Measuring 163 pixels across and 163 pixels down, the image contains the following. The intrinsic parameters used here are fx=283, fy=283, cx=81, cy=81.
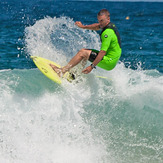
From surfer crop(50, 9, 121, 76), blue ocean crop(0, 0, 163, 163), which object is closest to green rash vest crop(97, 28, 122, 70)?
surfer crop(50, 9, 121, 76)

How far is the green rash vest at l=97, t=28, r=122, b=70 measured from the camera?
241 inches

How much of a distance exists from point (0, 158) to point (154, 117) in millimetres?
3196

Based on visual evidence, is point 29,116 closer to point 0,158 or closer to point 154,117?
point 0,158

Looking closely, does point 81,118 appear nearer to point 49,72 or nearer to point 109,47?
point 49,72

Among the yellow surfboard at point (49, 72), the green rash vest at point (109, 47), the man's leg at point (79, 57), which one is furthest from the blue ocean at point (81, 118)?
the green rash vest at point (109, 47)

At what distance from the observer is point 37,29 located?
28.5 feet

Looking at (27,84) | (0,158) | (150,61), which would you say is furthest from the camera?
(150,61)

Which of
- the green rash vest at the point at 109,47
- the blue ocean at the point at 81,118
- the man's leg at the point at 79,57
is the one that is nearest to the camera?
the blue ocean at the point at 81,118

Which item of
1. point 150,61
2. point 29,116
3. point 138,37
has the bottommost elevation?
point 138,37

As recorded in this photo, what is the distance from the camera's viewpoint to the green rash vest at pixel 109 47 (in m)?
6.12

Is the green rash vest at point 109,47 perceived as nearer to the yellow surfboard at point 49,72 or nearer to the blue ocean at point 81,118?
the blue ocean at point 81,118

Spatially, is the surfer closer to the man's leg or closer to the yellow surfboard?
the man's leg

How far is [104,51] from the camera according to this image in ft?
20.1

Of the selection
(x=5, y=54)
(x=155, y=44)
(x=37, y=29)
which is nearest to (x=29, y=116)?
(x=37, y=29)
